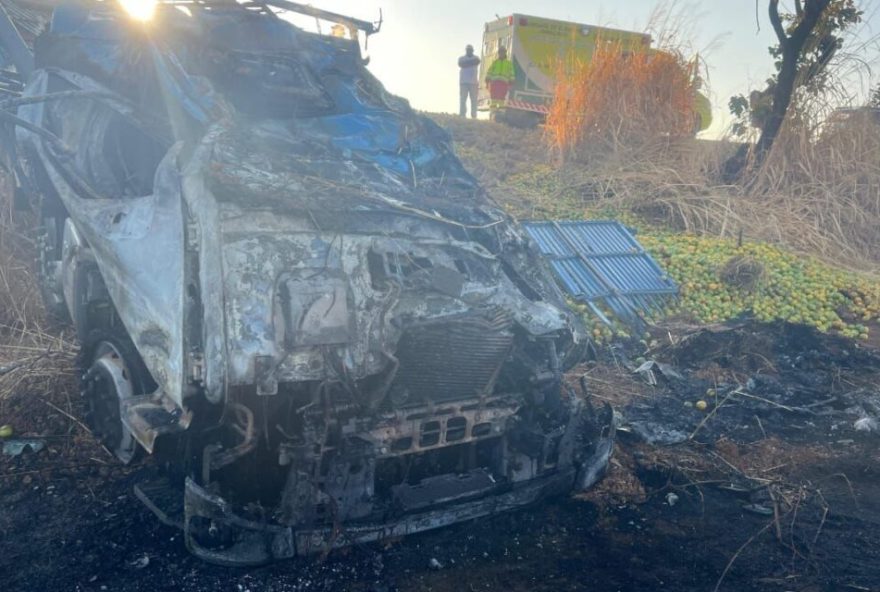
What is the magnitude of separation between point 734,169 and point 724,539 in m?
8.23

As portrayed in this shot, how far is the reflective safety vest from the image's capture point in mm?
15344

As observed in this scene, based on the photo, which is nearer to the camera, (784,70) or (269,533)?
(269,533)

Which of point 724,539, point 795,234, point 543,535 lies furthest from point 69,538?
point 795,234

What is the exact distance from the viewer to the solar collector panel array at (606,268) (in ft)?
22.4

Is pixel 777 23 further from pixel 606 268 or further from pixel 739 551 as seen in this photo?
pixel 739 551

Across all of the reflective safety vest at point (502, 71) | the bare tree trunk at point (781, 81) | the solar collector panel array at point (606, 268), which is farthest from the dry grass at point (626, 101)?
the reflective safety vest at point (502, 71)

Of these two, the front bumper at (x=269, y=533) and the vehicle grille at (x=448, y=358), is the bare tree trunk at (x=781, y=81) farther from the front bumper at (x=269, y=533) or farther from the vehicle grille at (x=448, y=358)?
the front bumper at (x=269, y=533)

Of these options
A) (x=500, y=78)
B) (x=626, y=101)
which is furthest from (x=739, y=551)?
(x=500, y=78)

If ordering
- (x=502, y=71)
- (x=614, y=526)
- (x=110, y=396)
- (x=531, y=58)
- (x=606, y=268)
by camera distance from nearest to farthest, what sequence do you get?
(x=614, y=526)
(x=110, y=396)
(x=606, y=268)
(x=502, y=71)
(x=531, y=58)

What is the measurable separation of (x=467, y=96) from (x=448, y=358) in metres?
15.2

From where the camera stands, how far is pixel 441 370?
3.04 m

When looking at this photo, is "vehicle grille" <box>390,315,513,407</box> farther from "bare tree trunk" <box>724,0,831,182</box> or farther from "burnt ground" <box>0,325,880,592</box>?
"bare tree trunk" <box>724,0,831,182</box>

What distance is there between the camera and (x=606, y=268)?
7348mm

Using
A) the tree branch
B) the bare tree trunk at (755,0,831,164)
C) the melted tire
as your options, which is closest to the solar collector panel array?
the bare tree trunk at (755,0,831,164)
